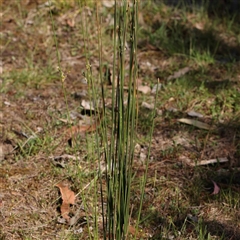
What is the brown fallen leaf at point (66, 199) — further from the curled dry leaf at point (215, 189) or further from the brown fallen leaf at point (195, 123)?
the brown fallen leaf at point (195, 123)

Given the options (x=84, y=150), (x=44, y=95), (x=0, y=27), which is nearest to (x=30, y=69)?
(x=44, y=95)

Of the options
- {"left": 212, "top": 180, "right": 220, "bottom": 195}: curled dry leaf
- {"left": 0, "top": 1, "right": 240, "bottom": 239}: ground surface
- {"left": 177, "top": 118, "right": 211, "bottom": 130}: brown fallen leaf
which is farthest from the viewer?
{"left": 177, "top": 118, "right": 211, "bottom": 130}: brown fallen leaf

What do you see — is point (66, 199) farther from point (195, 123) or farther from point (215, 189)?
point (195, 123)

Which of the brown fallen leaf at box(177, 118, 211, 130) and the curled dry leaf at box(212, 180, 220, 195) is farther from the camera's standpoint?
the brown fallen leaf at box(177, 118, 211, 130)

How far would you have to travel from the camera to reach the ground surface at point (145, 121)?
10.9 feet

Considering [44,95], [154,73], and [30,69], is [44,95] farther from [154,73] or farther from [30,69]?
[154,73]

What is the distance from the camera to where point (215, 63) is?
16.1 feet

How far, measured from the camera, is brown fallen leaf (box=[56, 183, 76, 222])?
11.0 ft

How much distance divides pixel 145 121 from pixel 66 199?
1.01 meters

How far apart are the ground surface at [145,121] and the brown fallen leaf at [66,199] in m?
0.04

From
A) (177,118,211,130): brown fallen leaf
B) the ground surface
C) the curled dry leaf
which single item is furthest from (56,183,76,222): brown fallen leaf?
(177,118,211,130): brown fallen leaf

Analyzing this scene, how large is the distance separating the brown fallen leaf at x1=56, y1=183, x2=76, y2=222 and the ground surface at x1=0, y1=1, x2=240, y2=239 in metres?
0.04

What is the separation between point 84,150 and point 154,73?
125cm

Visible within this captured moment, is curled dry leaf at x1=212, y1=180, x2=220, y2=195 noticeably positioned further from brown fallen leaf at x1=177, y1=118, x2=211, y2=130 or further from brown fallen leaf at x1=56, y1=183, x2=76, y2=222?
brown fallen leaf at x1=56, y1=183, x2=76, y2=222
